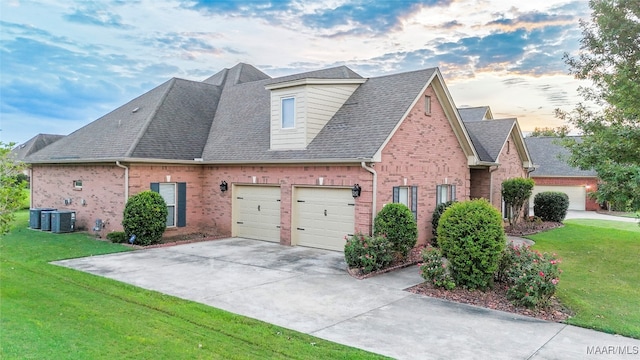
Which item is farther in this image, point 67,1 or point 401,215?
point 67,1

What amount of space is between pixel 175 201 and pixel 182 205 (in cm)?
31

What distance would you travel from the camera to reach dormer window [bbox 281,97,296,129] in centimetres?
1425

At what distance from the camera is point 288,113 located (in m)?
14.4

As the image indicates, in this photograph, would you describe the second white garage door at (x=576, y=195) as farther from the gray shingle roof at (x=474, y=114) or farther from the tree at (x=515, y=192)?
the tree at (x=515, y=192)

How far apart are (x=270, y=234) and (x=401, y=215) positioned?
213 inches

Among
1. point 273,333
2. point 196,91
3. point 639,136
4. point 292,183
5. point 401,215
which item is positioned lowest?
point 273,333

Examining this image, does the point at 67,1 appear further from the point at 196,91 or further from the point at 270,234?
the point at 270,234

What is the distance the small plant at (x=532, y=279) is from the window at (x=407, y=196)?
495cm

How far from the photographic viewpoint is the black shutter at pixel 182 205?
15647mm

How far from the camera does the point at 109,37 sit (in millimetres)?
18031

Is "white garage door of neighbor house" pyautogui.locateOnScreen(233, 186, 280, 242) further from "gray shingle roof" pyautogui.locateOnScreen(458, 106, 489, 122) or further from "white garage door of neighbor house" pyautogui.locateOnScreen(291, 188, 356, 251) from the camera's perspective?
"gray shingle roof" pyautogui.locateOnScreen(458, 106, 489, 122)

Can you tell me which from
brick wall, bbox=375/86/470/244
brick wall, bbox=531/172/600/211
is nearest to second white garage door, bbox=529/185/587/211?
brick wall, bbox=531/172/600/211

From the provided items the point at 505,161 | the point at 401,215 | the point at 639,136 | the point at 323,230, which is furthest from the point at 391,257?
the point at 505,161

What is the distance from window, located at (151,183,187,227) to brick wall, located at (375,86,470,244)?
784 centimetres
